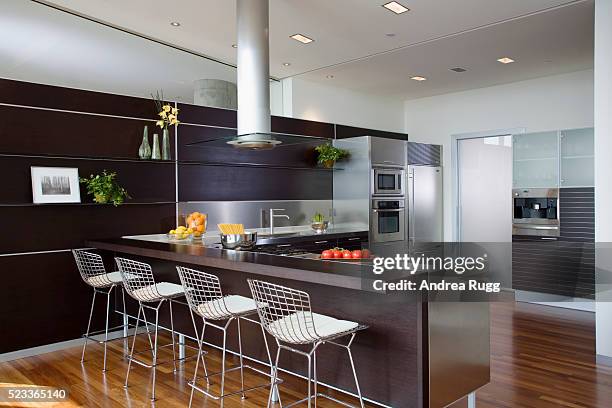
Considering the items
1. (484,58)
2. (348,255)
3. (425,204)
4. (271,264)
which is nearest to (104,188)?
(271,264)

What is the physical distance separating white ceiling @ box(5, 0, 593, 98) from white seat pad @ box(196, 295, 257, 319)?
2.46 meters

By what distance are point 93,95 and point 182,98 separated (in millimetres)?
929

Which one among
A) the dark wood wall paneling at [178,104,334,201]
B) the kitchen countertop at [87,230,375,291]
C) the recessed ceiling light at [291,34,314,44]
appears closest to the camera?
the kitchen countertop at [87,230,375,291]

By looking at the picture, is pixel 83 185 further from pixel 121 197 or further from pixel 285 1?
pixel 285 1

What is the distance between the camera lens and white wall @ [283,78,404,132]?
6.46 m

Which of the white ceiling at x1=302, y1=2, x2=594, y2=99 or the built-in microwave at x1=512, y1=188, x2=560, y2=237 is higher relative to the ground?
the white ceiling at x1=302, y1=2, x2=594, y2=99

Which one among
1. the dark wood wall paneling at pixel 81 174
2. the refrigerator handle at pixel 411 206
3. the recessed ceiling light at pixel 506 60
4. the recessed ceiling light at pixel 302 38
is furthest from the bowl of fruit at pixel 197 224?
the recessed ceiling light at pixel 506 60

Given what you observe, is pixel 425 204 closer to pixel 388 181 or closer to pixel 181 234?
pixel 388 181

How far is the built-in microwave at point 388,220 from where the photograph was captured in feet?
20.3

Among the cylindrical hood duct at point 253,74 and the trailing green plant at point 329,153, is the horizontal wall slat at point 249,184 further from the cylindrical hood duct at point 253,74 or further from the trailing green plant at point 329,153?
the cylindrical hood duct at point 253,74

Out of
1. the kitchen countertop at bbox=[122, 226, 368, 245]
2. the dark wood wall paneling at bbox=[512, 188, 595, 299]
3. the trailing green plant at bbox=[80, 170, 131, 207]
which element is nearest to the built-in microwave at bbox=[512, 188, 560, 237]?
the dark wood wall paneling at bbox=[512, 188, 595, 299]

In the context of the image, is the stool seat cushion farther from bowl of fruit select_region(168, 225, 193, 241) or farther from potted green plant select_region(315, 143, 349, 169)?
potted green plant select_region(315, 143, 349, 169)

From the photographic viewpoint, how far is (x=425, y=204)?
7047 millimetres

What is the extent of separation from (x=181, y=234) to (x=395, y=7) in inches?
105
